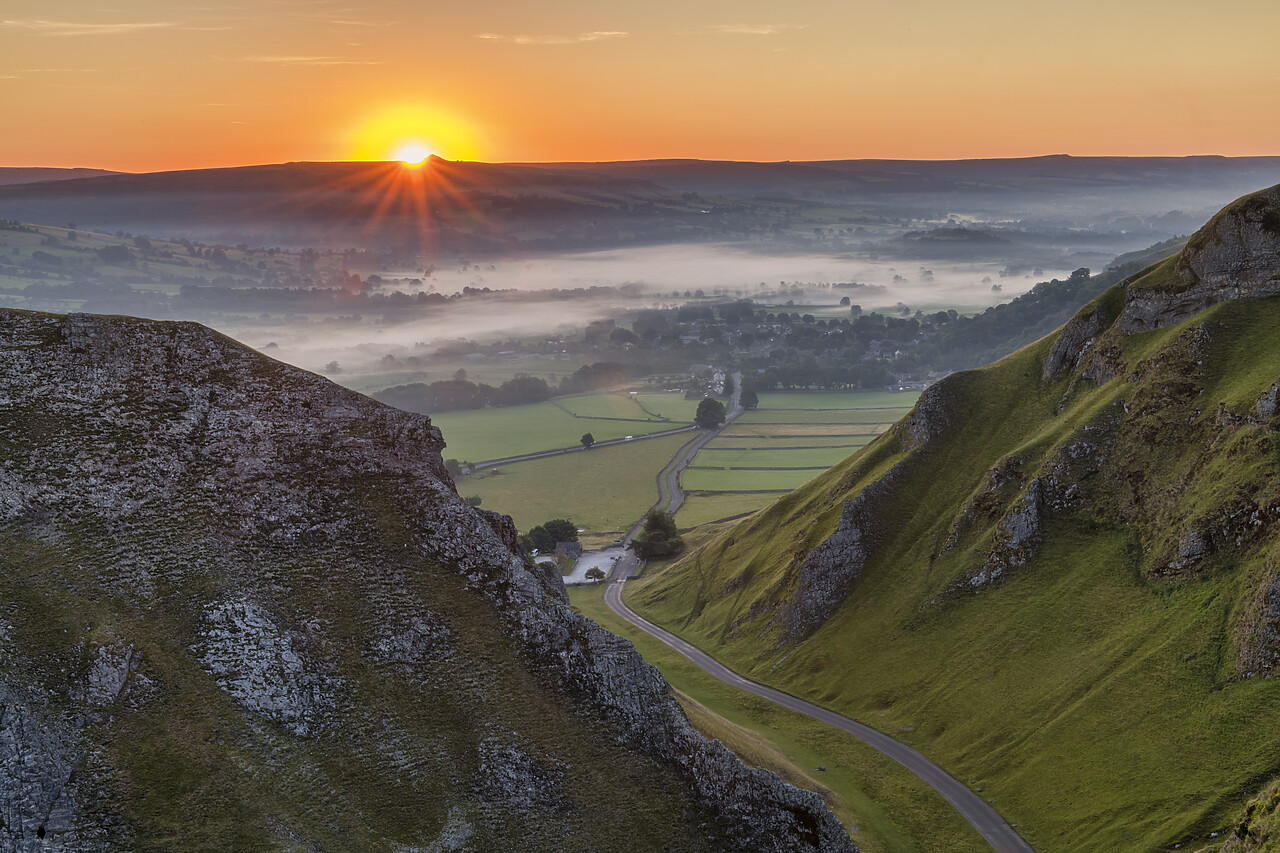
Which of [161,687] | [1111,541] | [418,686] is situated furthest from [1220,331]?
[161,687]

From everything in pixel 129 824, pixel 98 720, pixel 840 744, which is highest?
pixel 98 720

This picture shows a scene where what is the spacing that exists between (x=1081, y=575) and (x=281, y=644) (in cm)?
7831

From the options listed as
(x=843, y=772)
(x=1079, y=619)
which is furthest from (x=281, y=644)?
(x=1079, y=619)

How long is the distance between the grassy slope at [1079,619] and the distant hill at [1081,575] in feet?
0.81

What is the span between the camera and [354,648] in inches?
2469

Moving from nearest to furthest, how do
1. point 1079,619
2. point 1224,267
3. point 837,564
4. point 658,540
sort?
point 1079,619 → point 1224,267 → point 837,564 → point 658,540

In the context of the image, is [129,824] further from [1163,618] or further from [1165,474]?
[1165,474]

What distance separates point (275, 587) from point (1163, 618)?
75.6 meters

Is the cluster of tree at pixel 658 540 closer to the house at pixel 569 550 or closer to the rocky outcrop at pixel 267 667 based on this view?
the house at pixel 569 550

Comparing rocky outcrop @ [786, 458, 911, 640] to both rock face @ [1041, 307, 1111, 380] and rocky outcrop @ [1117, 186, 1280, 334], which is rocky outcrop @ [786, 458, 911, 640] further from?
rocky outcrop @ [1117, 186, 1280, 334]

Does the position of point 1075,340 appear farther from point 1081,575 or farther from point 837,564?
point 837,564

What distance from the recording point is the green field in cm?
7925

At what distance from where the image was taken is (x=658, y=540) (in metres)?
192

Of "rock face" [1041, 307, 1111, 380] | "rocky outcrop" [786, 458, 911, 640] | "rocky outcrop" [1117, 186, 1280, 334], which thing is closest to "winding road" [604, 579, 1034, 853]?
"rocky outcrop" [786, 458, 911, 640]
